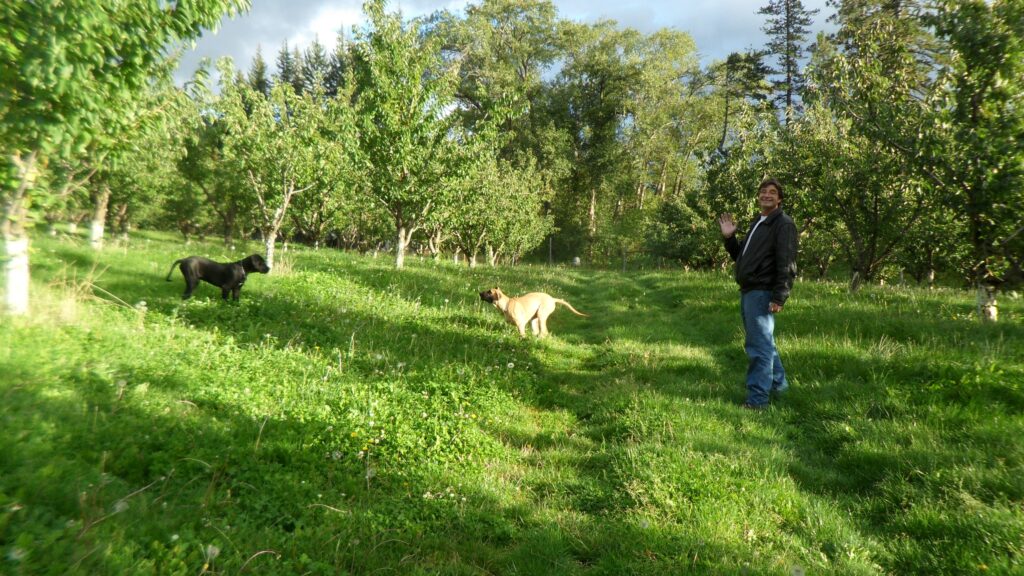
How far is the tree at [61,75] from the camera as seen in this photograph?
440 cm

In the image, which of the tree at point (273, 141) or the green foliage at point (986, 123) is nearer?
the green foliage at point (986, 123)

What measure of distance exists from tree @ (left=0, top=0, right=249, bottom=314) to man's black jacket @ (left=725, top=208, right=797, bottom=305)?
27.2ft

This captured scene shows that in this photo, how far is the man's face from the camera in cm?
624

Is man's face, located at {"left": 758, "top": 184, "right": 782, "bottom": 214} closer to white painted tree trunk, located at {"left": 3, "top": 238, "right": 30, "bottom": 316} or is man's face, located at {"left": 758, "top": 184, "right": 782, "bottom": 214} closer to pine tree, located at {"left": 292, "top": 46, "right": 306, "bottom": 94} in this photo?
white painted tree trunk, located at {"left": 3, "top": 238, "right": 30, "bottom": 316}

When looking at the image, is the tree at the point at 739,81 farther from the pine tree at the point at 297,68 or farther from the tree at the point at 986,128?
the pine tree at the point at 297,68

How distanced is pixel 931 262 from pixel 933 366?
2279cm

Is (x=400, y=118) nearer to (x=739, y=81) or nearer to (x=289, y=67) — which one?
(x=739, y=81)

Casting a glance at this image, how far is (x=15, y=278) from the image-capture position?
18.6ft

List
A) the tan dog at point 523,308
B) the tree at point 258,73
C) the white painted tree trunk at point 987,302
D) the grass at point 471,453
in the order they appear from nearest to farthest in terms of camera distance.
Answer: the grass at point 471,453
the white painted tree trunk at point 987,302
the tan dog at point 523,308
the tree at point 258,73

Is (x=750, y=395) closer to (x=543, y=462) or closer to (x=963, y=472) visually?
(x=963, y=472)

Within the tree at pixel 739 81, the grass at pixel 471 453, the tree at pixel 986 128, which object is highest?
the tree at pixel 739 81

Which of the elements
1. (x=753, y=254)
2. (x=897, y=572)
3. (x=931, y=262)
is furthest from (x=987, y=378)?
(x=931, y=262)

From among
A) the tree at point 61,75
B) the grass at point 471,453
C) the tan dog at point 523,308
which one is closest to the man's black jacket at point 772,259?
the grass at point 471,453

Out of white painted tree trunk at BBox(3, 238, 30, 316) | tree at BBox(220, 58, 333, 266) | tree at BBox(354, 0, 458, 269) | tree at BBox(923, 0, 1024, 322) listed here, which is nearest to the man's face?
tree at BBox(923, 0, 1024, 322)
